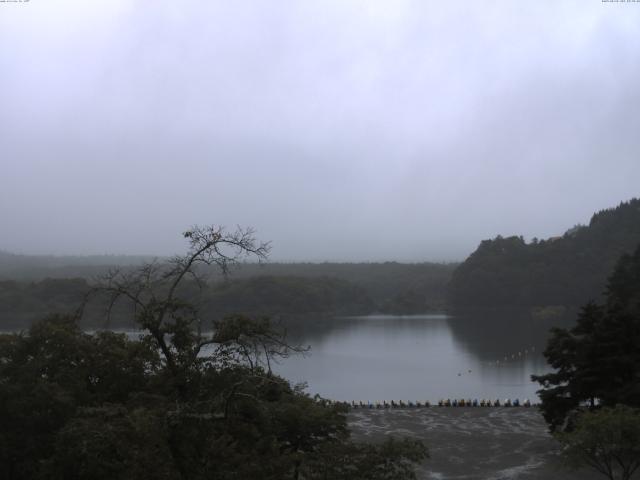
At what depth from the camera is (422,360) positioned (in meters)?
47.5

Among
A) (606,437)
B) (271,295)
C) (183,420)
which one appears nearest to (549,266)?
(271,295)

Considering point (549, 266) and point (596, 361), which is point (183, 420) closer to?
point (596, 361)

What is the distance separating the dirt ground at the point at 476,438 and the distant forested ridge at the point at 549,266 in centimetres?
5957

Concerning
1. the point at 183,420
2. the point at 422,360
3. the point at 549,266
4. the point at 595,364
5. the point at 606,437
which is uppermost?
the point at 549,266

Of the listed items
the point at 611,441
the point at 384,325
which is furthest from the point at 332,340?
the point at 611,441

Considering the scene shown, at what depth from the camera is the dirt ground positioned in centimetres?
1652

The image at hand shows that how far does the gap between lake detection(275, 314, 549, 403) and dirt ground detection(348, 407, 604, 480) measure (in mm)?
6122

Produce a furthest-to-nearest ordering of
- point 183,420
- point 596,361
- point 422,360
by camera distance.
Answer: point 422,360, point 596,361, point 183,420

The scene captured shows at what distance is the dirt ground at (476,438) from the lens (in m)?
16.5

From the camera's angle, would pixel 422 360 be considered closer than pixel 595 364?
No

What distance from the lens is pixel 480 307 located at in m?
87.9

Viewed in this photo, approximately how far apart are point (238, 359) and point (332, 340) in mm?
53849

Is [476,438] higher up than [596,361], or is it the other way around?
[596,361]

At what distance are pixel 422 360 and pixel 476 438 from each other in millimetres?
27061
